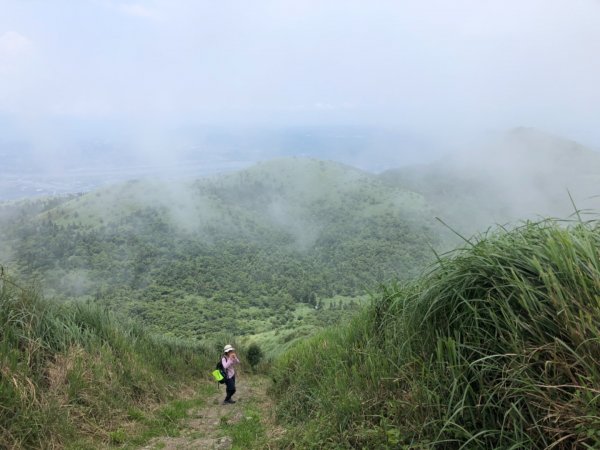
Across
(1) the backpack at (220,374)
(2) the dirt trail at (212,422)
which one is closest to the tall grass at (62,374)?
(2) the dirt trail at (212,422)

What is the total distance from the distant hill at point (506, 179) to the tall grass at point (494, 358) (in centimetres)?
11113

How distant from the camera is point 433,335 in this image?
3344 mm

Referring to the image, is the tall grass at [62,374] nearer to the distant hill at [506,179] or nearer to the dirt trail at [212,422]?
the dirt trail at [212,422]

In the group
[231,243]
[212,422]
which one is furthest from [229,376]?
[231,243]

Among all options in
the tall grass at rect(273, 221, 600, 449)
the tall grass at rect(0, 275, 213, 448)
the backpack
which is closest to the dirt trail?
the backpack

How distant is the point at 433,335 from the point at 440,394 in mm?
523

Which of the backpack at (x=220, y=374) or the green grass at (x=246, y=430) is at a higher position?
the green grass at (x=246, y=430)

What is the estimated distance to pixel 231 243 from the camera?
111875 mm

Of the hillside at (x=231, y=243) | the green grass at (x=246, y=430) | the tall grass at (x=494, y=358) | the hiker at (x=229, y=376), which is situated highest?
the tall grass at (x=494, y=358)

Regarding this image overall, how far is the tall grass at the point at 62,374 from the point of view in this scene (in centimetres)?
396

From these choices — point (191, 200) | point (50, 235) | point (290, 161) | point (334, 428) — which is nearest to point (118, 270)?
point (50, 235)

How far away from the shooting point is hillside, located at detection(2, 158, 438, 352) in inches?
2945

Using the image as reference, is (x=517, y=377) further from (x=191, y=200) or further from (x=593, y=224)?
(x=191, y=200)

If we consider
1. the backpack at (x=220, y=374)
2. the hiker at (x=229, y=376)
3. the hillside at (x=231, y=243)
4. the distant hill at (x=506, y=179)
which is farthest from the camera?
the distant hill at (x=506, y=179)
